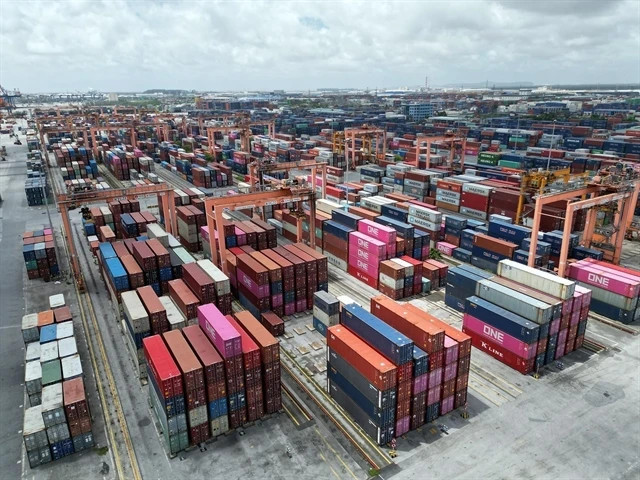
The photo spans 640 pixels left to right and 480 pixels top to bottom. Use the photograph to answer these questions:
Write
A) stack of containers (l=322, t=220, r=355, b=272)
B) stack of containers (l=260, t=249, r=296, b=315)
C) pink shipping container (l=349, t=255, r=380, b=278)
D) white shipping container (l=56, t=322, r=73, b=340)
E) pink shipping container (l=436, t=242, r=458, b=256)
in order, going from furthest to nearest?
pink shipping container (l=436, t=242, r=458, b=256), stack of containers (l=322, t=220, r=355, b=272), pink shipping container (l=349, t=255, r=380, b=278), stack of containers (l=260, t=249, r=296, b=315), white shipping container (l=56, t=322, r=73, b=340)

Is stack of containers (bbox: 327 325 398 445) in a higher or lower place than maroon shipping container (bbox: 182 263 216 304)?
lower

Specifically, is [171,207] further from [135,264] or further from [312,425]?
[312,425]

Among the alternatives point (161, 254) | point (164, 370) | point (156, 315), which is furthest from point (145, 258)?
point (164, 370)

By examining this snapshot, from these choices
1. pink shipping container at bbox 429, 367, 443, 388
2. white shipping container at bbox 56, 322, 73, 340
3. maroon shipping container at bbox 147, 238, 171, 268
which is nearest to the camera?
pink shipping container at bbox 429, 367, 443, 388

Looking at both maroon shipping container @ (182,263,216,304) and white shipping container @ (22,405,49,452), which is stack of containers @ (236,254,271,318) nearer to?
maroon shipping container @ (182,263,216,304)

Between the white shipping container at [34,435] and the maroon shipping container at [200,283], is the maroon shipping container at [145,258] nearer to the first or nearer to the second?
the maroon shipping container at [200,283]

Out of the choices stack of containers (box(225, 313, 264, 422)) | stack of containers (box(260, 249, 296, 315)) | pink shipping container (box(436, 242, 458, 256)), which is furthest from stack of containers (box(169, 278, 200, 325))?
pink shipping container (box(436, 242, 458, 256))

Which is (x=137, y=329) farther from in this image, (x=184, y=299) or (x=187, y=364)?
(x=187, y=364)
